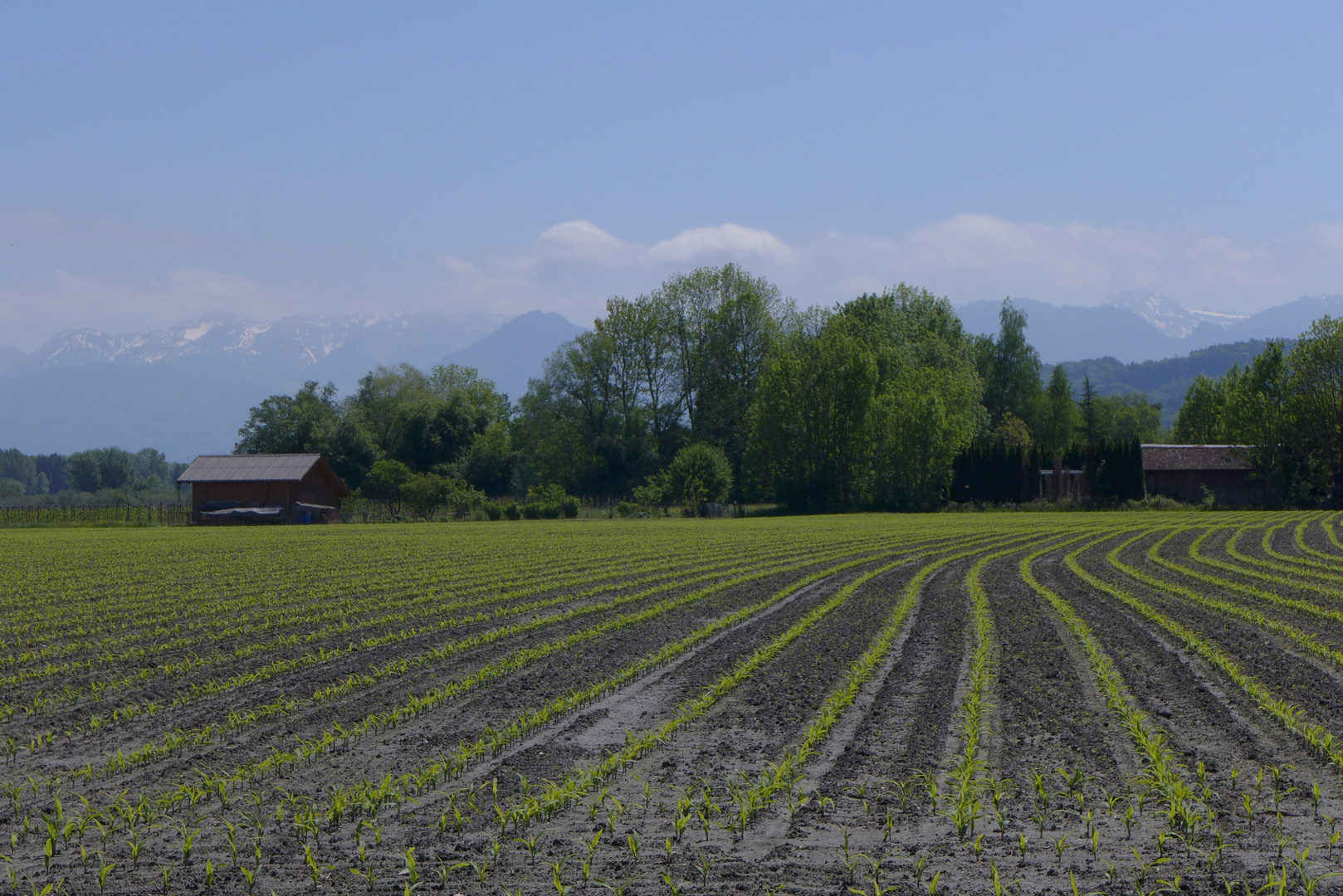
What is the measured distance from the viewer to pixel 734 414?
270 ft

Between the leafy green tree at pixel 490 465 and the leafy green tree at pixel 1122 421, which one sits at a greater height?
the leafy green tree at pixel 1122 421

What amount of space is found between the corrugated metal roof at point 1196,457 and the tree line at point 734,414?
2.24m

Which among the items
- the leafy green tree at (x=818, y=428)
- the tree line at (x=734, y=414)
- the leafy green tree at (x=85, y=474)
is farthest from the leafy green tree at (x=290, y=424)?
the leafy green tree at (x=85, y=474)

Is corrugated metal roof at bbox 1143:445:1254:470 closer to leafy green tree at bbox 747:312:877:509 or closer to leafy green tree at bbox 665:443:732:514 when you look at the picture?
leafy green tree at bbox 747:312:877:509

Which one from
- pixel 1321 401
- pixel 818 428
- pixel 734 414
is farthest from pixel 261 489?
pixel 1321 401

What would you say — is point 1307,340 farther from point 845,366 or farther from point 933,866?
point 933,866

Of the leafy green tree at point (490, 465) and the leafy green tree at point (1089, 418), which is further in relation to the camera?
the leafy green tree at point (1089, 418)

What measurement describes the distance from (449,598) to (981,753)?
12630 millimetres

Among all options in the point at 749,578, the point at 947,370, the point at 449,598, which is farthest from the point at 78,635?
the point at 947,370

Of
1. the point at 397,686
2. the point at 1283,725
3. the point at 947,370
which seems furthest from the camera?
the point at 947,370

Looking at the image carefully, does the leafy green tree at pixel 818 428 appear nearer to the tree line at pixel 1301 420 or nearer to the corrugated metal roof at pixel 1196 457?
the corrugated metal roof at pixel 1196 457

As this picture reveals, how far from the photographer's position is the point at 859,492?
7238cm

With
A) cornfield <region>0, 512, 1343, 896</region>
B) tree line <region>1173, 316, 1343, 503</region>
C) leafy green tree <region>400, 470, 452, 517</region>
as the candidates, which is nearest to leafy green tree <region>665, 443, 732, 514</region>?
leafy green tree <region>400, 470, 452, 517</region>

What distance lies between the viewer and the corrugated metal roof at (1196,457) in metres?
→ 72.8
